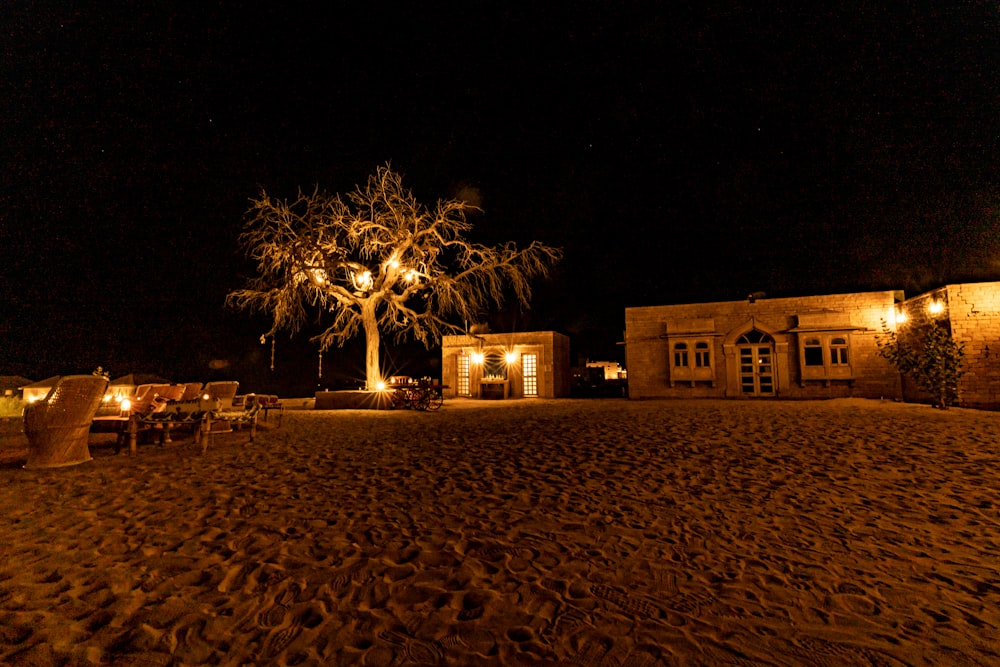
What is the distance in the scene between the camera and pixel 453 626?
2158 mm

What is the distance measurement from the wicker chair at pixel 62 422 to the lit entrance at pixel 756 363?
62.0 ft

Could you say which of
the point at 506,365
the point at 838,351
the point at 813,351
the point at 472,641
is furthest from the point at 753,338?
the point at 472,641

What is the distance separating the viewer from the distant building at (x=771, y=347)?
A: 15469 millimetres

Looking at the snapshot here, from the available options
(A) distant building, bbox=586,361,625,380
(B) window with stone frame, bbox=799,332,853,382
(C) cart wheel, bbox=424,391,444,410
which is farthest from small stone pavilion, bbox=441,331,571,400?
(A) distant building, bbox=586,361,625,380

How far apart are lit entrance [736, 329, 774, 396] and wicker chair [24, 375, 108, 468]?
62.0 feet

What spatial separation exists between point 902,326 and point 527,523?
17659mm

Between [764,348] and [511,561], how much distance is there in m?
17.7

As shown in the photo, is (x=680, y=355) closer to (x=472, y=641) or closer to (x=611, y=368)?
(x=472, y=641)

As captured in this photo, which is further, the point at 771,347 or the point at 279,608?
the point at 771,347

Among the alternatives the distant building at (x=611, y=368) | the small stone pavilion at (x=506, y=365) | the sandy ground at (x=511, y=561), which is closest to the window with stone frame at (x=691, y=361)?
the small stone pavilion at (x=506, y=365)

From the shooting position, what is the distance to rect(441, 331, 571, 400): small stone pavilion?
2066 cm

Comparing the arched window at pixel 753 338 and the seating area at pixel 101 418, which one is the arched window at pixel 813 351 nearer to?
the arched window at pixel 753 338

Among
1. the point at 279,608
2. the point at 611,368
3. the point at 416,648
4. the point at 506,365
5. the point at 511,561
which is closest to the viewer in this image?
the point at 416,648

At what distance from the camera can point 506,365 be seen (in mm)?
21250
